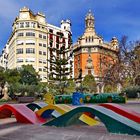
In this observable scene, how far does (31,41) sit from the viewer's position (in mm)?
87750

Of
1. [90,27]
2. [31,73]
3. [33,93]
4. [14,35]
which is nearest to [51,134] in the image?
[33,93]

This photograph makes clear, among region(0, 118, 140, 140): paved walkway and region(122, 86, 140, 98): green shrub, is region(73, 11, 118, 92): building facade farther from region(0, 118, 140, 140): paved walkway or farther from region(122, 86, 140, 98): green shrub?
region(0, 118, 140, 140): paved walkway

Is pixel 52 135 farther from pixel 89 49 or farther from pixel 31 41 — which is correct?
pixel 89 49

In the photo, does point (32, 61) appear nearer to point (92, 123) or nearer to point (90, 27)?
point (90, 27)

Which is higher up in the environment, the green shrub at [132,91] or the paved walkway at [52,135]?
the green shrub at [132,91]

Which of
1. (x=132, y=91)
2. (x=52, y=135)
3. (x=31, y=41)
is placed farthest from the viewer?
(x=31, y=41)

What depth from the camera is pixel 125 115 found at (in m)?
10.6

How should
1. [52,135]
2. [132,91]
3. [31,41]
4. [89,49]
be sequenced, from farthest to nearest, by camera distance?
[89,49] → [31,41] → [132,91] → [52,135]

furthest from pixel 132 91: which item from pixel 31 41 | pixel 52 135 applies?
pixel 31 41

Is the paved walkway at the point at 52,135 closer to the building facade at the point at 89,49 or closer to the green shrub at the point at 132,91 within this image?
the green shrub at the point at 132,91

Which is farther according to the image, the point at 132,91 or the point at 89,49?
the point at 89,49

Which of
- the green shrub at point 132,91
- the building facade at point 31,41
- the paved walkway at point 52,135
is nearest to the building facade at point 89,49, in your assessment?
the building facade at point 31,41

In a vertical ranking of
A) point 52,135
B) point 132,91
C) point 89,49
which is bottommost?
point 52,135

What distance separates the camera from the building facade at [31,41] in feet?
286
